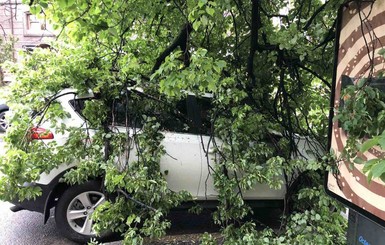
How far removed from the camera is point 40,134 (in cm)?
332

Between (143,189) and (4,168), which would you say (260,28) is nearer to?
(143,189)

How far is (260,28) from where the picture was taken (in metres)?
3.41

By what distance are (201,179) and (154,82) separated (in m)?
1.20

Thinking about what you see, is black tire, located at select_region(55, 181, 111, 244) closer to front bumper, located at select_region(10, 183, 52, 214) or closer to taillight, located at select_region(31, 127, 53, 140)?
front bumper, located at select_region(10, 183, 52, 214)

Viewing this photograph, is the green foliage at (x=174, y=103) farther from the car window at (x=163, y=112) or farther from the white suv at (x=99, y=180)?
the white suv at (x=99, y=180)

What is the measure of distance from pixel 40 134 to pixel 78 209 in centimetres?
97

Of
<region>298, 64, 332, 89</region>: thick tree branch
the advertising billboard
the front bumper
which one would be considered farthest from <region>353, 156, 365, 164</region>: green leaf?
the front bumper

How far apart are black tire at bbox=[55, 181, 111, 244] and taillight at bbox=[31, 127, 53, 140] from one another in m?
0.59

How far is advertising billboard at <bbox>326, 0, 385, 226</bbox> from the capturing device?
159 cm

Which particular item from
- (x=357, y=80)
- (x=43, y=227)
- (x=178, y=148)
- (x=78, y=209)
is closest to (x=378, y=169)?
(x=357, y=80)

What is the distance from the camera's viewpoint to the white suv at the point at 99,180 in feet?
11.9

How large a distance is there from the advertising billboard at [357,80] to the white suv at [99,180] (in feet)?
5.80

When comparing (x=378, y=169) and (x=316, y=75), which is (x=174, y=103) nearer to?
(x=316, y=75)

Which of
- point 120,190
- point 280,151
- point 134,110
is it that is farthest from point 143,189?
point 280,151
